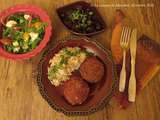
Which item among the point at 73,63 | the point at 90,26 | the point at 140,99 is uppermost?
the point at 90,26

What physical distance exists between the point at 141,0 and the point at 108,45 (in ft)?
0.97

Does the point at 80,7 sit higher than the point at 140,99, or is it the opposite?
the point at 80,7

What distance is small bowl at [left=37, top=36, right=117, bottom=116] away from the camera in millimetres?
910

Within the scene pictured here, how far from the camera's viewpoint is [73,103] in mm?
912

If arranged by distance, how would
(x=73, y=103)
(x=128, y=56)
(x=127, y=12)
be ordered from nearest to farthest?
(x=73, y=103) < (x=128, y=56) < (x=127, y=12)

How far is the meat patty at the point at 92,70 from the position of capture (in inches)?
37.0

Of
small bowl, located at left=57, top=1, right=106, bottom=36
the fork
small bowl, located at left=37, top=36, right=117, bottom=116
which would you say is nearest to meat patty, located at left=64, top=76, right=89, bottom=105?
small bowl, located at left=37, top=36, right=117, bottom=116

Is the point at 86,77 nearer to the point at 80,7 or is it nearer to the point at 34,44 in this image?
the point at 34,44

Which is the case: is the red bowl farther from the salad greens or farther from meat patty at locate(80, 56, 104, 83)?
meat patty at locate(80, 56, 104, 83)

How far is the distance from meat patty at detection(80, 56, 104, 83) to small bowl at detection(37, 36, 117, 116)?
0.03 m

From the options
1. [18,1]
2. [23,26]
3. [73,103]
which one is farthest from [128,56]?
[18,1]

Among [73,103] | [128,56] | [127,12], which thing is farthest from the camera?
[127,12]

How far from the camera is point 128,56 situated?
3.40ft

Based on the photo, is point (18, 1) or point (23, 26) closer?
point (23, 26)
